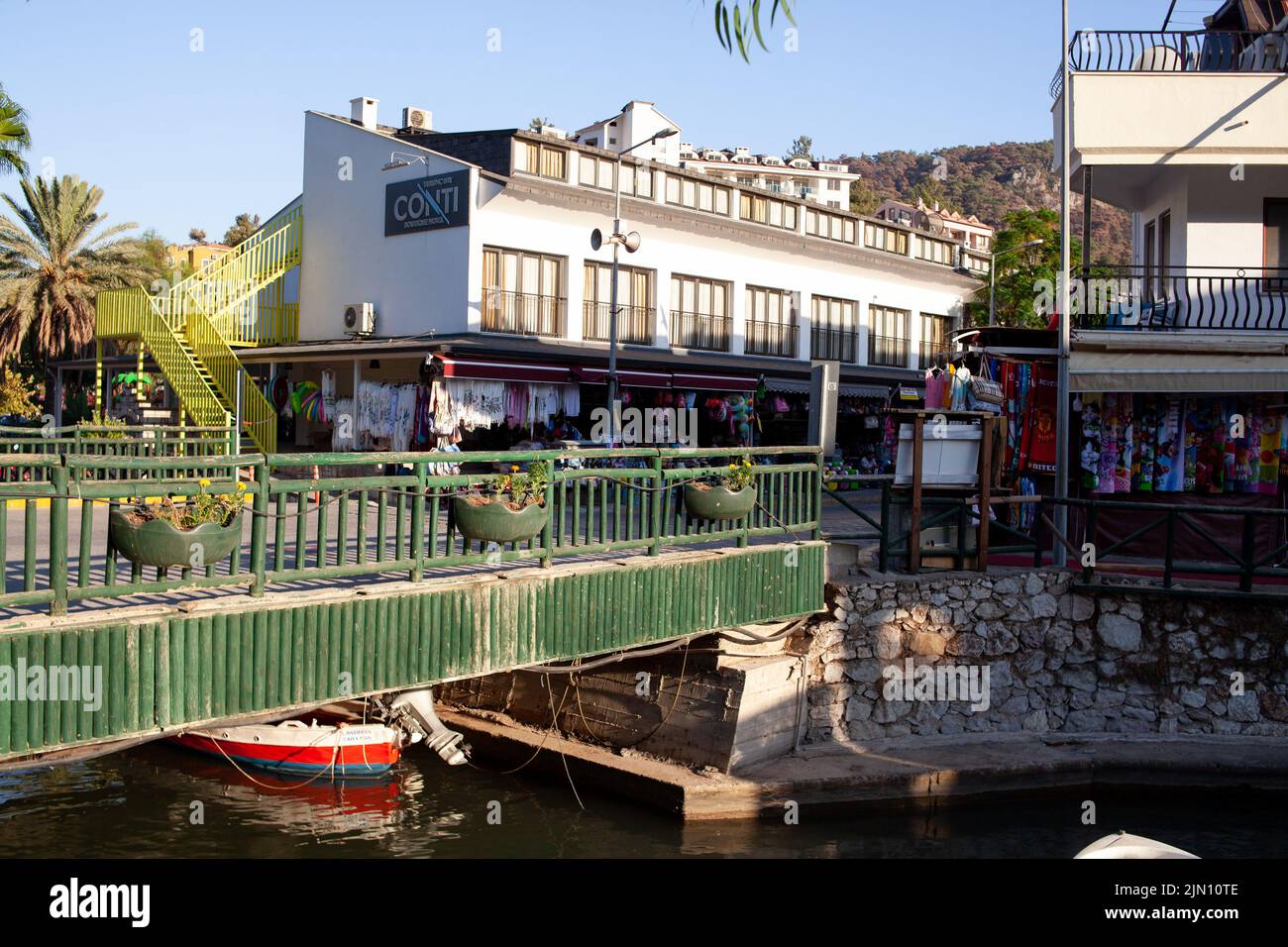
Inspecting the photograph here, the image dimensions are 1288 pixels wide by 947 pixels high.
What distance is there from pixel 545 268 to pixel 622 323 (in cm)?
272

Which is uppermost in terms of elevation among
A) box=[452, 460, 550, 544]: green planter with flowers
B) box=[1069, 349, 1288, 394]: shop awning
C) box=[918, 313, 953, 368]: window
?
box=[918, 313, 953, 368]: window

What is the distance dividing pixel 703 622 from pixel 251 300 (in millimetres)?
21269

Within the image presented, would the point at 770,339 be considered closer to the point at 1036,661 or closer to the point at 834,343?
the point at 834,343

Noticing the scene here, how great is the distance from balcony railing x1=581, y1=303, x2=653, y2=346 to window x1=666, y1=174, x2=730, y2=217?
10.2ft

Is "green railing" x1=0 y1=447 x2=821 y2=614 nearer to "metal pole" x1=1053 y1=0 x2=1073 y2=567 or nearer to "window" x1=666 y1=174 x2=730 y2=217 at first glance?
"metal pole" x1=1053 y1=0 x2=1073 y2=567

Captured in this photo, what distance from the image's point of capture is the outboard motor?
44.7 feet

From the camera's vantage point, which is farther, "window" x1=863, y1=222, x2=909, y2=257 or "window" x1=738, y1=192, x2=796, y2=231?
"window" x1=863, y1=222, x2=909, y2=257

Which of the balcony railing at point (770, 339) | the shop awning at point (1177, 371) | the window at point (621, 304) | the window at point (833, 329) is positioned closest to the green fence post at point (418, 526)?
the shop awning at point (1177, 371)

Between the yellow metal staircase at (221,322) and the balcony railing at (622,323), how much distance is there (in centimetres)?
756

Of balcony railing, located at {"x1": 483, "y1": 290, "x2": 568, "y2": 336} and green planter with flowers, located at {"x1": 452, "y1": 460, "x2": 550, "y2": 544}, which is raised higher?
balcony railing, located at {"x1": 483, "y1": 290, "x2": 568, "y2": 336}

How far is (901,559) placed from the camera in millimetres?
14781

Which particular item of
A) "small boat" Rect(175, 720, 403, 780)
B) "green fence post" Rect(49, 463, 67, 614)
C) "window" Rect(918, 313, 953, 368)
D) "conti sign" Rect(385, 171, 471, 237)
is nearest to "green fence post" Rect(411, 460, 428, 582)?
"green fence post" Rect(49, 463, 67, 614)

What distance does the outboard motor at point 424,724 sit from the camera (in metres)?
13.6

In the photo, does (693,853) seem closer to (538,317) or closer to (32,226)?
(538,317)
